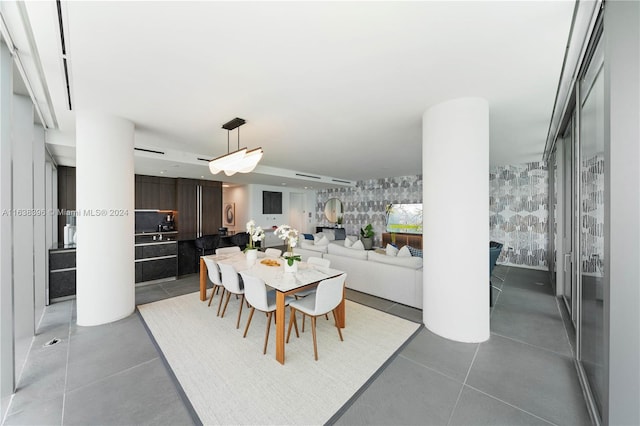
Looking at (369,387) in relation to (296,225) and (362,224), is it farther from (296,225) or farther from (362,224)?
(296,225)

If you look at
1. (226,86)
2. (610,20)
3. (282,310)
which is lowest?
(282,310)

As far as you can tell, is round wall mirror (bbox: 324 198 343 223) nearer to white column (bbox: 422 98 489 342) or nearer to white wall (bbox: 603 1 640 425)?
white column (bbox: 422 98 489 342)

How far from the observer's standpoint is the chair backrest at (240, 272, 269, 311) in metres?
2.33

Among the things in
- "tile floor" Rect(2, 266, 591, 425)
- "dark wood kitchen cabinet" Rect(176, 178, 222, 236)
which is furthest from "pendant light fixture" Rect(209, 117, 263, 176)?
"dark wood kitchen cabinet" Rect(176, 178, 222, 236)

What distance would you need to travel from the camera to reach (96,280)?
287cm

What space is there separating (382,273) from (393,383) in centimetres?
188

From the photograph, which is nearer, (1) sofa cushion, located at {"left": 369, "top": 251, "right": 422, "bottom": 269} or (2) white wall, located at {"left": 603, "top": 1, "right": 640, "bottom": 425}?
(2) white wall, located at {"left": 603, "top": 1, "right": 640, "bottom": 425}

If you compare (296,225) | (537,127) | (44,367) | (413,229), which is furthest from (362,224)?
(44,367)

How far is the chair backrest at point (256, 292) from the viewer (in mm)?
2330

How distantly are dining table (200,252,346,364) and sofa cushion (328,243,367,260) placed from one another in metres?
1.17

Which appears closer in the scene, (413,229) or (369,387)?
(369,387)

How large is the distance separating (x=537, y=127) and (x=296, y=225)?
8.59 meters

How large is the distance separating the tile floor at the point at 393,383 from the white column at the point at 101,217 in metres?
0.30

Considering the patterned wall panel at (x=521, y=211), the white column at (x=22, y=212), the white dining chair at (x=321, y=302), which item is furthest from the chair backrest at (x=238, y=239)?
the patterned wall panel at (x=521, y=211)
